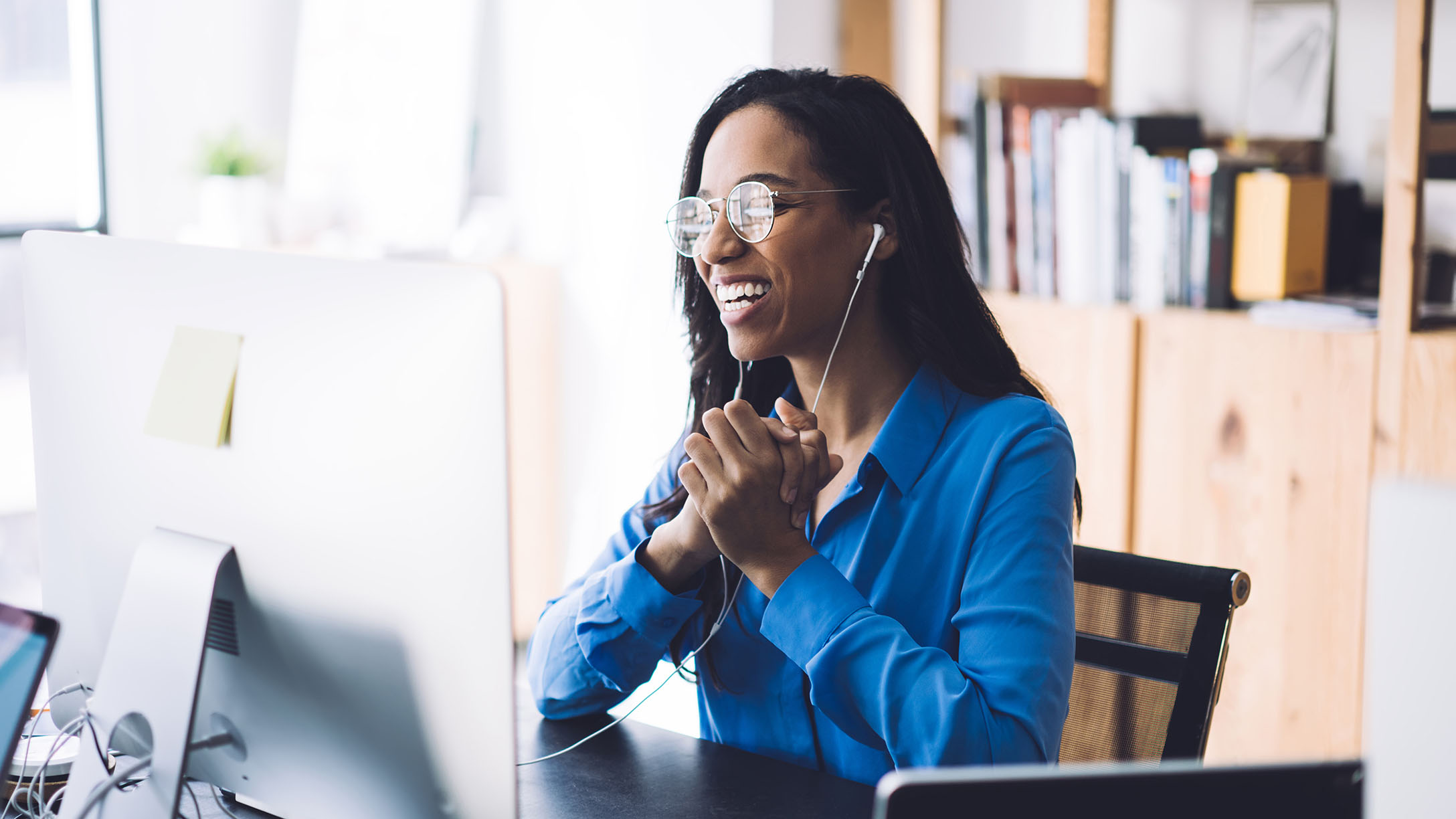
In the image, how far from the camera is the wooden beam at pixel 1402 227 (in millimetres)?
2195

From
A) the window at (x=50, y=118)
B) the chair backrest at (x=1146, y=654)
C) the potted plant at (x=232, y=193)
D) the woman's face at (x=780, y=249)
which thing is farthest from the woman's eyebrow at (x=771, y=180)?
the window at (x=50, y=118)

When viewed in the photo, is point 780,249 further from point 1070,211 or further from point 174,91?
point 174,91

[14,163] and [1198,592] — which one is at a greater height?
[14,163]

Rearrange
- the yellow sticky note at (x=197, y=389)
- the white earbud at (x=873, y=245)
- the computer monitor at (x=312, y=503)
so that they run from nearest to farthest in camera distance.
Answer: the computer monitor at (x=312, y=503) → the yellow sticky note at (x=197, y=389) → the white earbud at (x=873, y=245)

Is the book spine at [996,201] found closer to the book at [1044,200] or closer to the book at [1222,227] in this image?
the book at [1044,200]

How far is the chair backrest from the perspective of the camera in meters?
1.27

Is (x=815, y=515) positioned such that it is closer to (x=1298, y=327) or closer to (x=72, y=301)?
(x=72, y=301)

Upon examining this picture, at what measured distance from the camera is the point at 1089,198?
2631mm

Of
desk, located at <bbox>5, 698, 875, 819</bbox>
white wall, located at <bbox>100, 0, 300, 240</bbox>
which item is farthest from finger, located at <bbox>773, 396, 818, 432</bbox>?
white wall, located at <bbox>100, 0, 300, 240</bbox>

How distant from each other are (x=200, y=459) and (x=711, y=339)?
2.51ft

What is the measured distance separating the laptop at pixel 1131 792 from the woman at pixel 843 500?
52cm

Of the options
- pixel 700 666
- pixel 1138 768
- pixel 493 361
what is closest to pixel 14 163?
pixel 700 666

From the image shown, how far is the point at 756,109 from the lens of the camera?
4.79 feet

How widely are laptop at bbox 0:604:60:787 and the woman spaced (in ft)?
1.96
